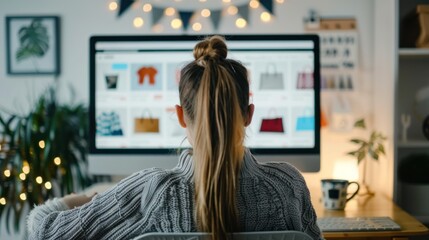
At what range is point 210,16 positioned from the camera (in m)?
2.07

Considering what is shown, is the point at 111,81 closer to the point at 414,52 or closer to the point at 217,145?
the point at 217,145

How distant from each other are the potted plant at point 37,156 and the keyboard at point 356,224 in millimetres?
1112

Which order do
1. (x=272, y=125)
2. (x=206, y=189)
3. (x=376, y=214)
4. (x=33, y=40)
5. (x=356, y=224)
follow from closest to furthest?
(x=206, y=189)
(x=356, y=224)
(x=376, y=214)
(x=272, y=125)
(x=33, y=40)

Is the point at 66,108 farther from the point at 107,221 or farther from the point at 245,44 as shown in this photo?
the point at 107,221

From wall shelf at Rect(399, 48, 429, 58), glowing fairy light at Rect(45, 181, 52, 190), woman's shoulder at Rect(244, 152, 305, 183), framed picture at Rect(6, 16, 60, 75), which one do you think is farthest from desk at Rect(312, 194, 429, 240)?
framed picture at Rect(6, 16, 60, 75)

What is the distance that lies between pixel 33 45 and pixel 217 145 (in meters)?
1.51

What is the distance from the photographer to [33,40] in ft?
7.02

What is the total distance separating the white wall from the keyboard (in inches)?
25.9

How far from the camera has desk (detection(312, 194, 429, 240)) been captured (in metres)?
1.30

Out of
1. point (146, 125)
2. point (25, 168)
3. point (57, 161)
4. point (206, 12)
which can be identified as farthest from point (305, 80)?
point (25, 168)

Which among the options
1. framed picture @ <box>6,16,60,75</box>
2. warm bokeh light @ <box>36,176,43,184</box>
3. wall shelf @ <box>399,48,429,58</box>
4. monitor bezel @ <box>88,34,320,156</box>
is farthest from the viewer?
framed picture @ <box>6,16,60,75</box>

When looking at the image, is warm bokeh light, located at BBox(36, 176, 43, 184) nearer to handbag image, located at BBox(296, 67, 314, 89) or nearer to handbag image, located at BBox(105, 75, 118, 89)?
handbag image, located at BBox(105, 75, 118, 89)

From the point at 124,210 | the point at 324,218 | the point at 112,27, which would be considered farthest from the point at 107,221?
the point at 112,27

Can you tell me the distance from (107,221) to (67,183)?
1200mm
